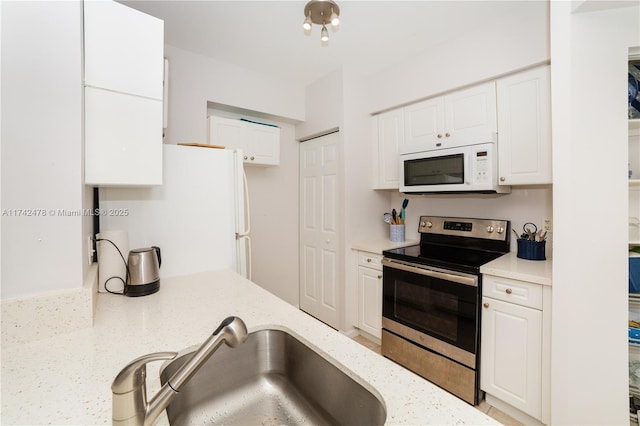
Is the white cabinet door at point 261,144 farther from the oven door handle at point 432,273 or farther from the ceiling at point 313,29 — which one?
the oven door handle at point 432,273

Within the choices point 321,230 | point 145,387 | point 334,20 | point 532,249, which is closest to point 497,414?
point 532,249

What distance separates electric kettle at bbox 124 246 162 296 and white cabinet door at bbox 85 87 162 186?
33cm

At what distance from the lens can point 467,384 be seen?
5.68ft

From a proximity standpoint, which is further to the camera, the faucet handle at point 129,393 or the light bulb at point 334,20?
the light bulb at point 334,20

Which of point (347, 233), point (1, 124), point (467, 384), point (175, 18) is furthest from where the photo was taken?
point (347, 233)

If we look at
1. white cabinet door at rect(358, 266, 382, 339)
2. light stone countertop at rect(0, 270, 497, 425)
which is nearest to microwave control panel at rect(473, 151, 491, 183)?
white cabinet door at rect(358, 266, 382, 339)

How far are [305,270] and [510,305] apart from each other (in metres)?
1.97

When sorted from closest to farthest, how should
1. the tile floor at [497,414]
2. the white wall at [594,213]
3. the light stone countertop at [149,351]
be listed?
the light stone countertop at [149,351] < the white wall at [594,213] < the tile floor at [497,414]

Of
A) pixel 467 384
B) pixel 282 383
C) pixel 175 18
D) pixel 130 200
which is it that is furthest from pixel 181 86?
pixel 467 384

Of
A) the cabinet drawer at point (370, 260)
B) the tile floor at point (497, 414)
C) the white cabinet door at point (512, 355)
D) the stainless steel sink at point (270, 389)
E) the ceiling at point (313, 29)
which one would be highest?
the ceiling at point (313, 29)

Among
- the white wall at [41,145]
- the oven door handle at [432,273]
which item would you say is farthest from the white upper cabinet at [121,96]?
the oven door handle at [432,273]

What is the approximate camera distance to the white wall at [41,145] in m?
0.82

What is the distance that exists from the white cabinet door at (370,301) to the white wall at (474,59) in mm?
1529

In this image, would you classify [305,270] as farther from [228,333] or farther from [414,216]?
[228,333]
